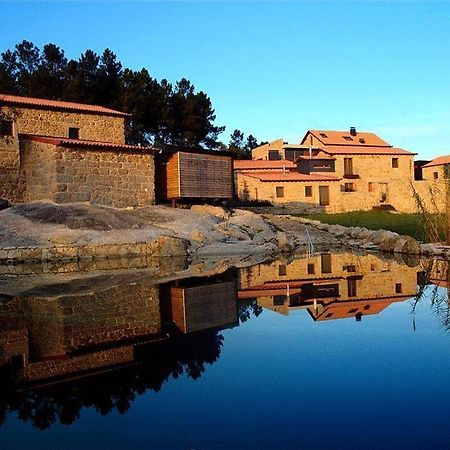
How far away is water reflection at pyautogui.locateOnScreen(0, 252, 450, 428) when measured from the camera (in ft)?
20.9

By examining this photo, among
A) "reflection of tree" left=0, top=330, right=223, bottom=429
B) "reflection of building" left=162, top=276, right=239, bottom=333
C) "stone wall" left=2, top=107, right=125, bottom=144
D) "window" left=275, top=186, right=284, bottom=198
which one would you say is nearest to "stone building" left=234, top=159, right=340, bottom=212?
"window" left=275, top=186, right=284, bottom=198

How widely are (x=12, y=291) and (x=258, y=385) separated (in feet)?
33.0

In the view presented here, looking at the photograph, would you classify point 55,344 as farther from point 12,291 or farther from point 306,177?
point 306,177

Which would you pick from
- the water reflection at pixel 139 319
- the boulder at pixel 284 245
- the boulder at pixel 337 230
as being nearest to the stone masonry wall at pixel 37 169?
the boulder at pixel 284 245

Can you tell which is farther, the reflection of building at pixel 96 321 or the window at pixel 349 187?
the window at pixel 349 187

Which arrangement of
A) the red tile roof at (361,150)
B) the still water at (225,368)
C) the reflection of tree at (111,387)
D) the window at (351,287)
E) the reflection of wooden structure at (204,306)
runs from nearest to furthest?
1. the still water at (225,368)
2. the reflection of tree at (111,387)
3. the reflection of wooden structure at (204,306)
4. the window at (351,287)
5. the red tile roof at (361,150)

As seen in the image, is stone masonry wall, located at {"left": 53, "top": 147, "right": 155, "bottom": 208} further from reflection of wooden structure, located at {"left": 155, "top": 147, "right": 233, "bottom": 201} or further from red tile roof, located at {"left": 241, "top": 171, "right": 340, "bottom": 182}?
red tile roof, located at {"left": 241, "top": 171, "right": 340, "bottom": 182}

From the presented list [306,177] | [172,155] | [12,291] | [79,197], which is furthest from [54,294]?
[306,177]

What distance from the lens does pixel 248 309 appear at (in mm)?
11727

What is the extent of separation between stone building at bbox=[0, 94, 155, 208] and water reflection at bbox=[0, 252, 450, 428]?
14.0m

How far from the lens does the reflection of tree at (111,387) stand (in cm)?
566

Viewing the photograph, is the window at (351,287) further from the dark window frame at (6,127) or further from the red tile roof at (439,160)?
the red tile roof at (439,160)

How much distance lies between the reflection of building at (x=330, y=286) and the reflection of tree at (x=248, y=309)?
208 mm

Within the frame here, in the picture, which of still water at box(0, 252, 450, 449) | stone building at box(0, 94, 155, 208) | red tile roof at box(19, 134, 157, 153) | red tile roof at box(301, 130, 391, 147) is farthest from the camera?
red tile roof at box(301, 130, 391, 147)
